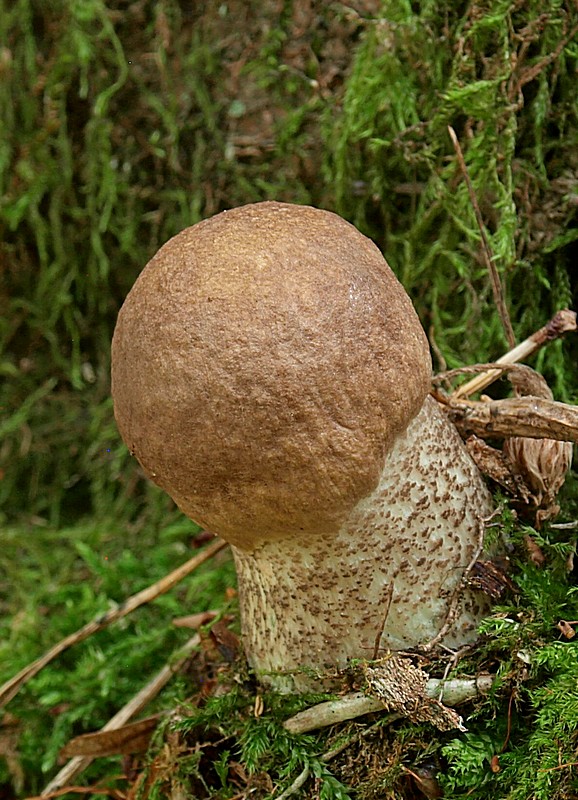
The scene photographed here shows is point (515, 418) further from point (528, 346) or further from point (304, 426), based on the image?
point (304, 426)

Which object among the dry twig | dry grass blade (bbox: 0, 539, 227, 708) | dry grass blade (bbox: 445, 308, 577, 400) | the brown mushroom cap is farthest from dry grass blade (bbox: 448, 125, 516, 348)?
dry grass blade (bbox: 0, 539, 227, 708)

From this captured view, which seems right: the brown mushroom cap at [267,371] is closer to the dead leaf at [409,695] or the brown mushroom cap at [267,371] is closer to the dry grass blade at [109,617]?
the dead leaf at [409,695]

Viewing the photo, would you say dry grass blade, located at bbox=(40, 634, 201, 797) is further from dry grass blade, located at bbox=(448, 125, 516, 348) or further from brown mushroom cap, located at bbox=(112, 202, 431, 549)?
dry grass blade, located at bbox=(448, 125, 516, 348)

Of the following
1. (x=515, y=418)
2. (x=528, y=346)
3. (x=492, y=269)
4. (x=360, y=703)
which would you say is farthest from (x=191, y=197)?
(x=360, y=703)

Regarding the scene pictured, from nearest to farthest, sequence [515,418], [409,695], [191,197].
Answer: [409,695], [515,418], [191,197]

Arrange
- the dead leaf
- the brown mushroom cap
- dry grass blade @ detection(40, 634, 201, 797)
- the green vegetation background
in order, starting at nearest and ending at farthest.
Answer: the brown mushroom cap
the dead leaf
the green vegetation background
dry grass blade @ detection(40, 634, 201, 797)

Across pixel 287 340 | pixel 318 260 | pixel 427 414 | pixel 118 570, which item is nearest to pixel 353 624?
pixel 427 414

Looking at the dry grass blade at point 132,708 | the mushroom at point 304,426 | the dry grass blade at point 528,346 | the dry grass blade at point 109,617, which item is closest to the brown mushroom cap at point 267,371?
the mushroom at point 304,426
